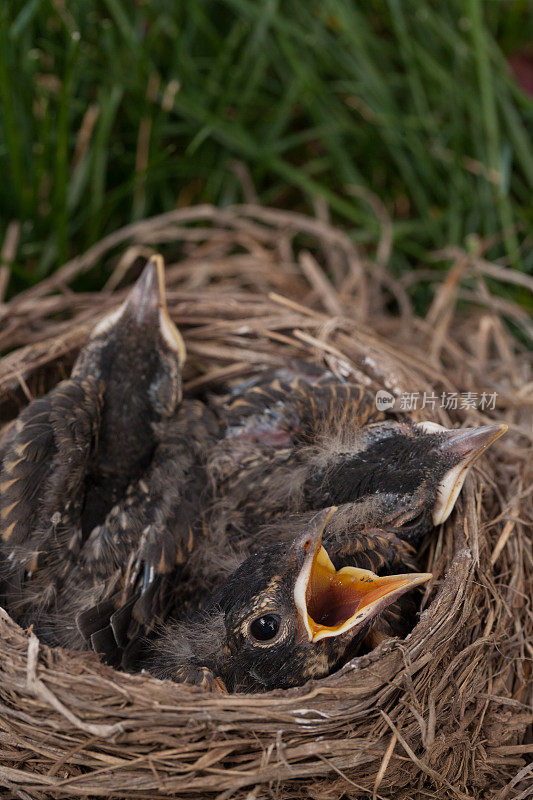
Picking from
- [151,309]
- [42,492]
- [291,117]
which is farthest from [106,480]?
[291,117]

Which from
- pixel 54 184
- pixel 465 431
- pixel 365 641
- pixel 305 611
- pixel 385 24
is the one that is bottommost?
pixel 365 641

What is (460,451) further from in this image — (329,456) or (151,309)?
(151,309)

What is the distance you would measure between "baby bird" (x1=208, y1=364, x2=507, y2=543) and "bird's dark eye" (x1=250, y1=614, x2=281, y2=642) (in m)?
0.30

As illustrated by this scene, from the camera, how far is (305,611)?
110cm

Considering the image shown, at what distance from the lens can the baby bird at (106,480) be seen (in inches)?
52.1

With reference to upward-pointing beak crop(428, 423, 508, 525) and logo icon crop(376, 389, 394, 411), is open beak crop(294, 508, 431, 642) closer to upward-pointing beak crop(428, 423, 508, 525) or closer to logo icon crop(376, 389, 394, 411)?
upward-pointing beak crop(428, 423, 508, 525)

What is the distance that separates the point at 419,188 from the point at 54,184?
1.02 meters

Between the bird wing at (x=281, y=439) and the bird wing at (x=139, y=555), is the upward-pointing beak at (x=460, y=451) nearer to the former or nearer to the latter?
the bird wing at (x=281, y=439)

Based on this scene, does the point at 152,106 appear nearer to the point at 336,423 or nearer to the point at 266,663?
the point at 336,423

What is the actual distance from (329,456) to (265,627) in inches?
16.0

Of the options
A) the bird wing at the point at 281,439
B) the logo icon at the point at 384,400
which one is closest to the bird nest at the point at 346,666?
the logo icon at the point at 384,400

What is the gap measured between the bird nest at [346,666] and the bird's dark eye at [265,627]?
3.5 inches

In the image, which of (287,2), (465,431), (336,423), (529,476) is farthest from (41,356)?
(287,2)

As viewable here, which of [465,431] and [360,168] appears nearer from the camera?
[465,431]
